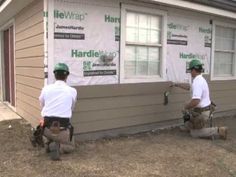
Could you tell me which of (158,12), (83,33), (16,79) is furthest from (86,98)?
(16,79)

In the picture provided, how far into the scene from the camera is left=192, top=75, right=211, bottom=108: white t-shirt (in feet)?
23.0

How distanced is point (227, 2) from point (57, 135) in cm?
586

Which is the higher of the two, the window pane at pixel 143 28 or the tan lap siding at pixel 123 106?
the window pane at pixel 143 28

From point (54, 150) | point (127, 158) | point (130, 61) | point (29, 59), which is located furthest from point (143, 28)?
point (54, 150)

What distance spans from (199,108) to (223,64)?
327 centimetres

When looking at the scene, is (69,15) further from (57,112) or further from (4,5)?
(4,5)

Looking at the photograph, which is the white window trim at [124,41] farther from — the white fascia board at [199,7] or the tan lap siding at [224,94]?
the tan lap siding at [224,94]

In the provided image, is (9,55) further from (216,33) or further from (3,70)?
(216,33)

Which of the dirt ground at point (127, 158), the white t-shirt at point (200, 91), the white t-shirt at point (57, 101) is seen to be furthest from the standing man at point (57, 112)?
the white t-shirt at point (200, 91)

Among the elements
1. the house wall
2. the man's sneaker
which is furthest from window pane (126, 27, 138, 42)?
the man's sneaker

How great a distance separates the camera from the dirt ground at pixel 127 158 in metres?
5.05

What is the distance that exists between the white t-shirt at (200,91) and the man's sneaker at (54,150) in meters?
2.96

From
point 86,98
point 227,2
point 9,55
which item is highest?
point 227,2

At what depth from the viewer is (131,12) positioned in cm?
729
